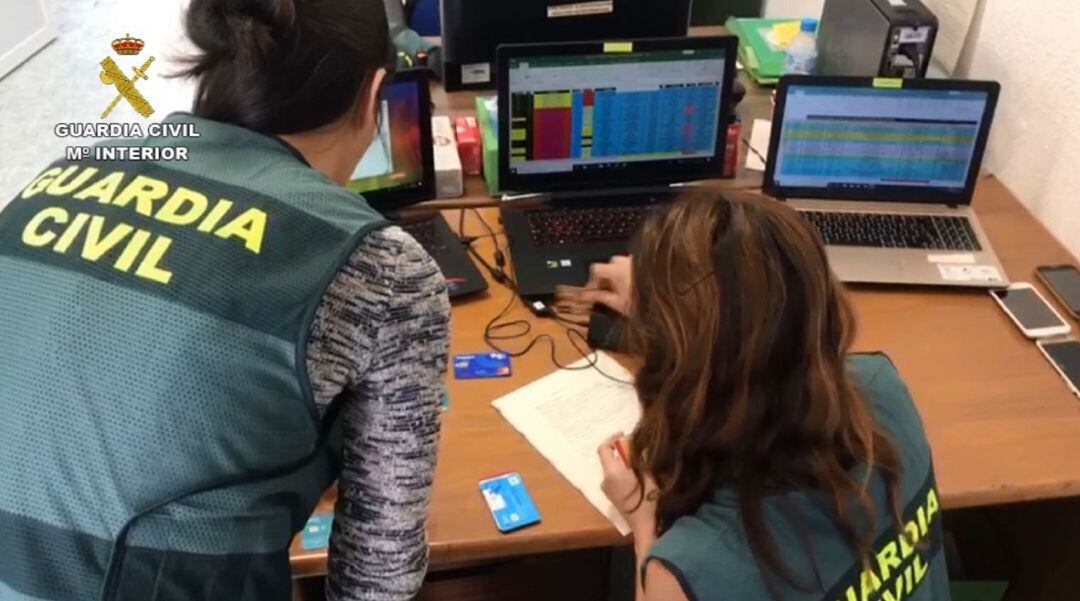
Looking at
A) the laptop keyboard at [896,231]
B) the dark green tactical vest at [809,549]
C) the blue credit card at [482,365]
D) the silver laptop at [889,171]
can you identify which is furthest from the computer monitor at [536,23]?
the dark green tactical vest at [809,549]

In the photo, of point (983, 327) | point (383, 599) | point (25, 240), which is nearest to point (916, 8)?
point (983, 327)

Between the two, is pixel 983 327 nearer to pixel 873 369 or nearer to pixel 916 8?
pixel 873 369

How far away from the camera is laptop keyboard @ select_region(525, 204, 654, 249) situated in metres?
1.71

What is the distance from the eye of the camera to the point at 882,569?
1008 millimetres

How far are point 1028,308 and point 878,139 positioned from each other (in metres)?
0.38

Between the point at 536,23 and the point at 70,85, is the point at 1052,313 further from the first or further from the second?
the point at 70,85

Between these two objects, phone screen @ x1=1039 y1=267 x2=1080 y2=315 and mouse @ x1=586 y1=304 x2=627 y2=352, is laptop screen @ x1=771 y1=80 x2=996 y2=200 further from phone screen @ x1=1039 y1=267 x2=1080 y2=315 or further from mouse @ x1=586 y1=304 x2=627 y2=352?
mouse @ x1=586 y1=304 x2=627 y2=352

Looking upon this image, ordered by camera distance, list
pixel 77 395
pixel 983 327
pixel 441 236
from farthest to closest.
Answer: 1. pixel 441 236
2. pixel 983 327
3. pixel 77 395

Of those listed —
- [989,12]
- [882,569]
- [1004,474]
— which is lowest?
[1004,474]

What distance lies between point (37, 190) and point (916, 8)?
1684mm

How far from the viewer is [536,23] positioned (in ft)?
6.61

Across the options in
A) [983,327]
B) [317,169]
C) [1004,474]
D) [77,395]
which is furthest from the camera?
[983,327]

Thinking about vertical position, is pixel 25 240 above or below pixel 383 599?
above

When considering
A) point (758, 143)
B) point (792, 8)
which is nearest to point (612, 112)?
point (758, 143)
